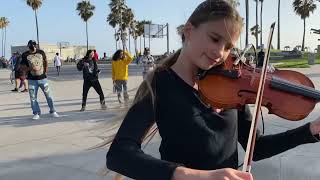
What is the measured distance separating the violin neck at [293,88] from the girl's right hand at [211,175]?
35.3 inches

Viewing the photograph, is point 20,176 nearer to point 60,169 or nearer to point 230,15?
point 60,169

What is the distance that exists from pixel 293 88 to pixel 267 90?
0.12 meters

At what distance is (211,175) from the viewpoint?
1198mm

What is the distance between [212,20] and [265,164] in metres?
3.82

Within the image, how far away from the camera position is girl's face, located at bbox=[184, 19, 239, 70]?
162 cm

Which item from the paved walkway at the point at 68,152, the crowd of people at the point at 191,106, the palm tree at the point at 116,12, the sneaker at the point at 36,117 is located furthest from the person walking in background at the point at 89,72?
the palm tree at the point at 116,12

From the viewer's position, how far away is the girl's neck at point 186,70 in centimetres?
172

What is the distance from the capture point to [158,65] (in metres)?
1.81

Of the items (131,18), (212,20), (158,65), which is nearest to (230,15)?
(212,20)

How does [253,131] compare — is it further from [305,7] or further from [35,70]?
[305,7]

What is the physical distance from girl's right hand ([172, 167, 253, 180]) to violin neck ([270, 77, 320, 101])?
897mm

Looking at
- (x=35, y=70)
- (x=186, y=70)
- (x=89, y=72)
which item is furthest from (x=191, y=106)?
(x=89, y=72)

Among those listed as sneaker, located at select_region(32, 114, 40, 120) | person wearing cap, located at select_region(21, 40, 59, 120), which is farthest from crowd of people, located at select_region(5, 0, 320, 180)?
person wearing cap, located at select_region(21, 40, 59, 120)

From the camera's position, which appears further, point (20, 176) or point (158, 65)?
point (20, 176)
